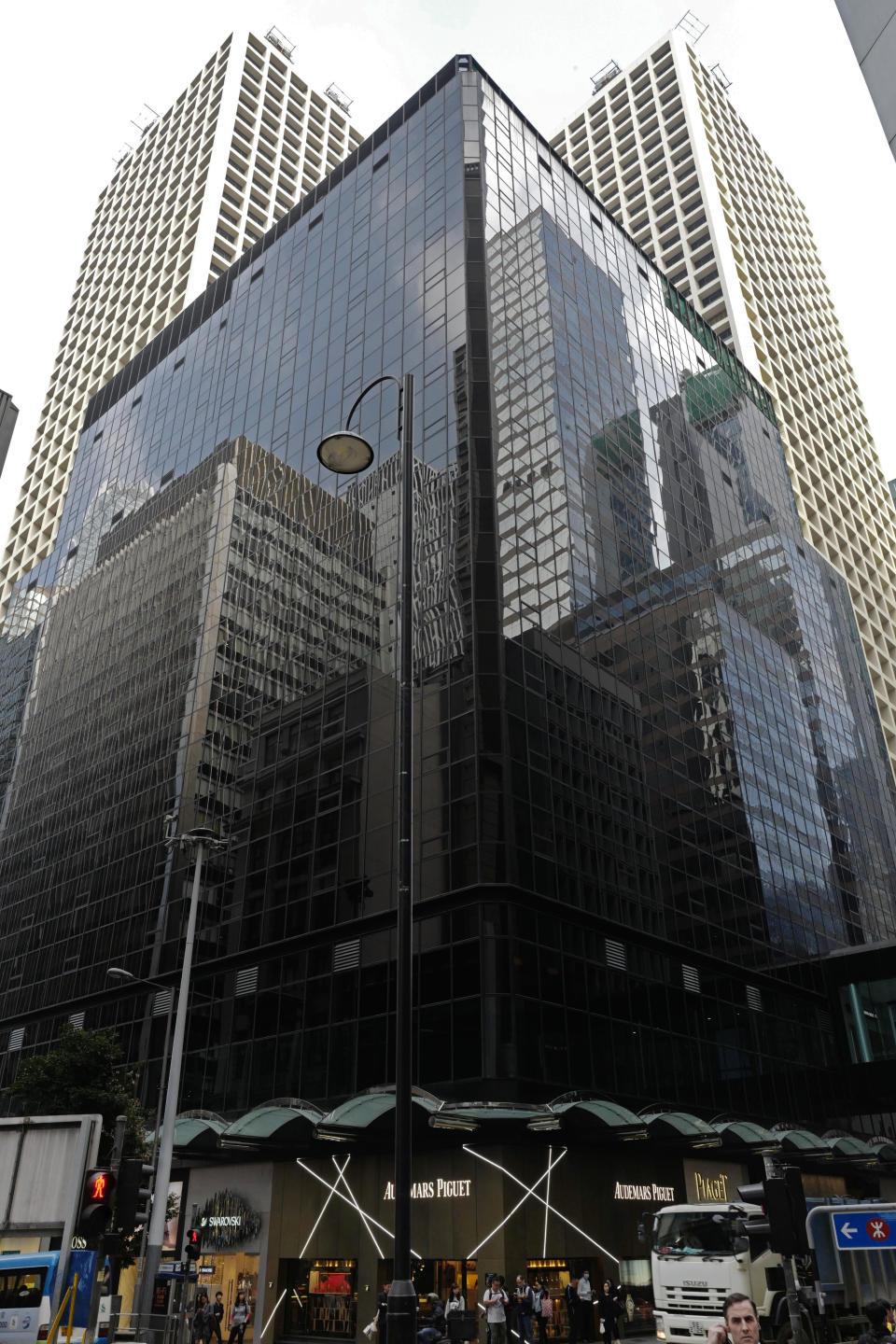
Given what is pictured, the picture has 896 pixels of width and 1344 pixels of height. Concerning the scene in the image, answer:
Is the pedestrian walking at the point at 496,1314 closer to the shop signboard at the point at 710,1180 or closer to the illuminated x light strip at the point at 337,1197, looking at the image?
the illuminated x light strip at the point at 337,1197

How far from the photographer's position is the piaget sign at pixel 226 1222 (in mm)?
37406

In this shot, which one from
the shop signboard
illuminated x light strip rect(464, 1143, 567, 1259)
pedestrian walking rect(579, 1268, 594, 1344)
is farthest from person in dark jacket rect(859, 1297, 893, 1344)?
the shop signboard

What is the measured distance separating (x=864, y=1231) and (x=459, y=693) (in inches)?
1065

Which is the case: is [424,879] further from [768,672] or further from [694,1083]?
[768,672]

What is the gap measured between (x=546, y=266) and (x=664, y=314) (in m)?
16.6

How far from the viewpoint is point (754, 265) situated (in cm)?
11056

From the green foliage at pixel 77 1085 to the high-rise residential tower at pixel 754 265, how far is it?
273 ft

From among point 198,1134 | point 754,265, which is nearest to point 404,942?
point 198,1134

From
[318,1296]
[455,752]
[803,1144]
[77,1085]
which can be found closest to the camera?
[77,1085]

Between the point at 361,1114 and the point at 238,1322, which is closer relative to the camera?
the point at 238,1322

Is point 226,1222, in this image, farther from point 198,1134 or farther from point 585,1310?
point 585,1310

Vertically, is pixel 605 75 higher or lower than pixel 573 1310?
higher

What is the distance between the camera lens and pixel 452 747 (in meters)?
39.2

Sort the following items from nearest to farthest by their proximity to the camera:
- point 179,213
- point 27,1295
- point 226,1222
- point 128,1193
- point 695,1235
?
point 128,1193
point 27,1295
point 695,1235
point 226,1222
point 179,213
